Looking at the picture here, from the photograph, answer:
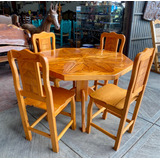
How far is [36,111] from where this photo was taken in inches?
87.3

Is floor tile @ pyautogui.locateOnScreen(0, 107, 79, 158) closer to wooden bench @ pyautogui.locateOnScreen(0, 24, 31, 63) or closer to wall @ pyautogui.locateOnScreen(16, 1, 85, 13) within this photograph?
wooden bench @ pyautogui.locateOnScreen(0, 24, 31, 63)

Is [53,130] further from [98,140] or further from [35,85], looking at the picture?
[98,140]

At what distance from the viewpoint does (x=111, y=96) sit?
5.23 feet

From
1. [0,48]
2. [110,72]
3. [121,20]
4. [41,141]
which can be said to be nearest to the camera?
[110,72]

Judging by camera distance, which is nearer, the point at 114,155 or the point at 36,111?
the point at 114,155

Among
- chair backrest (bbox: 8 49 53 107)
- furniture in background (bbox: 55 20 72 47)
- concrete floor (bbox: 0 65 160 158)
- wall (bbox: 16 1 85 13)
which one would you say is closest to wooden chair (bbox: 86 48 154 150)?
concrete floor (bbox: 0 65 160 158)

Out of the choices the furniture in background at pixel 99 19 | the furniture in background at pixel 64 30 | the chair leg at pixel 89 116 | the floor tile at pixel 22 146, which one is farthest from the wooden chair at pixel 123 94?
the furniture in background at pixel 64 30

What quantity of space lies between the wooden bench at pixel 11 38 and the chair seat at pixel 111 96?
2503 mm

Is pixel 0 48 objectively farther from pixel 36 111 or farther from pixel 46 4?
pixel 46 4

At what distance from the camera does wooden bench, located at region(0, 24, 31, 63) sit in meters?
3.06

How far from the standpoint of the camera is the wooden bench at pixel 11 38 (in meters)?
3.06

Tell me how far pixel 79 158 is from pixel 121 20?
3894 mm

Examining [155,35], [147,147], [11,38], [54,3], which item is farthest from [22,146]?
[54,3]

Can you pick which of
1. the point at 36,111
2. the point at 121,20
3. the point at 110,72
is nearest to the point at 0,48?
the point at 36,111
